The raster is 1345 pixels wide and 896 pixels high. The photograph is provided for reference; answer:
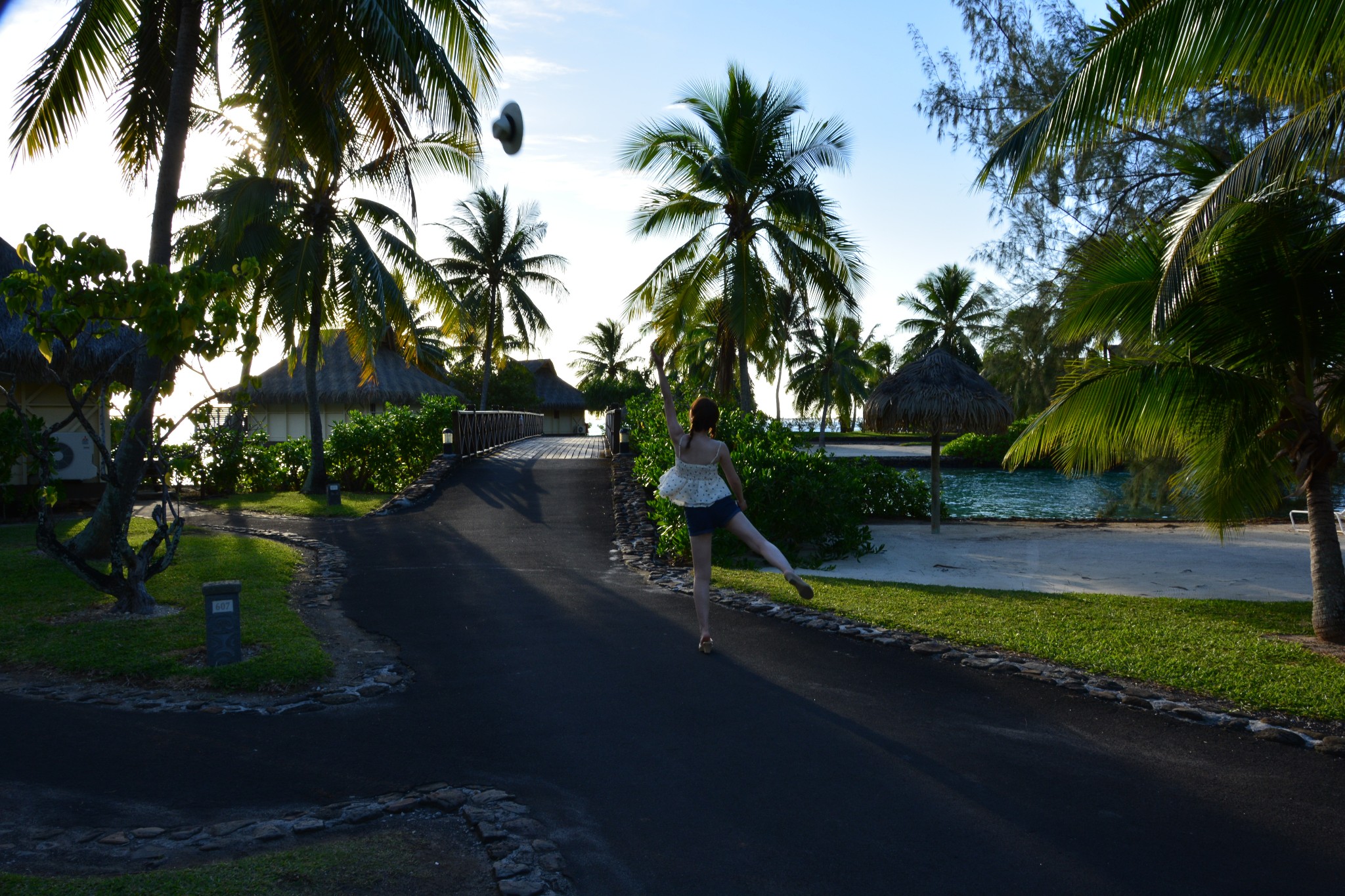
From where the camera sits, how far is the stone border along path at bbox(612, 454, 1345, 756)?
16.4 ft

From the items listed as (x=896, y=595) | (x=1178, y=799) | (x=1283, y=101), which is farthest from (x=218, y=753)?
(x=1283, y=101)

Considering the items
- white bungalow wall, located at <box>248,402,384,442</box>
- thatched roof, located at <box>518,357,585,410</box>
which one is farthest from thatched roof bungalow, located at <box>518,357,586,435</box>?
white bungalow wall, located at <box>248,402,384,442</box>

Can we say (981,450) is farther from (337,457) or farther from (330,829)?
(330,829)

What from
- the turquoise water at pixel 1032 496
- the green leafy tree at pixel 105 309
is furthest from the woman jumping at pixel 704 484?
the turquoise water at pixel 1032 496

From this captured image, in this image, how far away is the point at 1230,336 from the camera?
797 centimetres

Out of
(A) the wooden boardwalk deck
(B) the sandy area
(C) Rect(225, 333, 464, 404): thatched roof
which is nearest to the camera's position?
(B) the sandy area

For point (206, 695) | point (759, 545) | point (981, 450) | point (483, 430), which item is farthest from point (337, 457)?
point (981, 450)

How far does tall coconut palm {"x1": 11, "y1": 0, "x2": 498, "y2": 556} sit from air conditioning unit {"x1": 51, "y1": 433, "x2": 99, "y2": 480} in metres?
7.94

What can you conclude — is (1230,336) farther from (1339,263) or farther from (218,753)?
(218,753)

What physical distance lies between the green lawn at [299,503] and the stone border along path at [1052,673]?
801 centimetres

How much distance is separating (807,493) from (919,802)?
8.18 m

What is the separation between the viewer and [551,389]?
187ft

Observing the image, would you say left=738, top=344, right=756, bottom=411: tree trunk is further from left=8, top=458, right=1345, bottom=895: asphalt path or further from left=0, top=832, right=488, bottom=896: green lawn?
left=0, top=832, right=488, bottom=896: green lawn

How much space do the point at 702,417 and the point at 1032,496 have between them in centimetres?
2722
